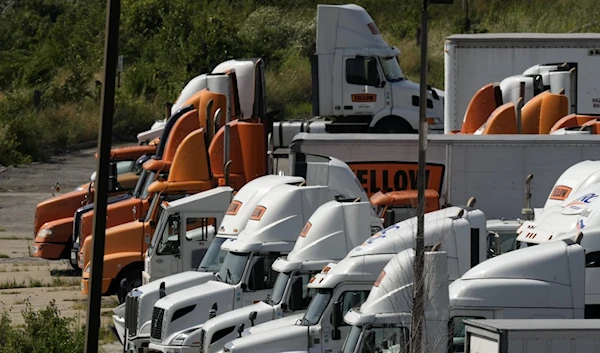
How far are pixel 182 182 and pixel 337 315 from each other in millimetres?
9461

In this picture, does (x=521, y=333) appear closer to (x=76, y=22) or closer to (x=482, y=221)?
(x=482, y=221)

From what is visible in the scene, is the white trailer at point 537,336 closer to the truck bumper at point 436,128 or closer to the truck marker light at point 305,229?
the truck marker light at point 305,229

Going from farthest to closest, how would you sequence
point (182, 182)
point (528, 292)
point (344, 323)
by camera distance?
1. point (182, 182)
2. point (344, 323)
3. point (528, 292)

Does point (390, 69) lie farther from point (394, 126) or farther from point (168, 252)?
point (168, 252)

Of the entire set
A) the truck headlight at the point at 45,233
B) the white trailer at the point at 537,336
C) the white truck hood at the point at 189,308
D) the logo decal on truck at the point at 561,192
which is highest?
the logo decal on truck at the point at 561,192

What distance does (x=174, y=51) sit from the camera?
190 ft

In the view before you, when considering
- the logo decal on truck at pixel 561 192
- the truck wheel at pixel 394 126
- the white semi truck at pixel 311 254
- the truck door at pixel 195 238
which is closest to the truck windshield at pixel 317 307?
the white semi truck at pixel 311 254

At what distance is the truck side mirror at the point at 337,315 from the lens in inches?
595

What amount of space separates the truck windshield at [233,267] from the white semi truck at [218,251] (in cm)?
46

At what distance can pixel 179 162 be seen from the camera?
2459 cm

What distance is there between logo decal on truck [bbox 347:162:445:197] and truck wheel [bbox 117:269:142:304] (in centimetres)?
445

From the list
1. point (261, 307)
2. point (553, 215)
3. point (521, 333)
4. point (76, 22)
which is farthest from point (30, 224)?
point (76, 22)

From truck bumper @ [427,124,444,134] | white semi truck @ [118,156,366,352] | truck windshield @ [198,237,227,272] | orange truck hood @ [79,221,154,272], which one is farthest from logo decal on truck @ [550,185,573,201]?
truck bumper @ [427,124,444,134]

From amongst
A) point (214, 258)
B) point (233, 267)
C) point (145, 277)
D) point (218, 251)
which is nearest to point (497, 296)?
point (233, 267)
